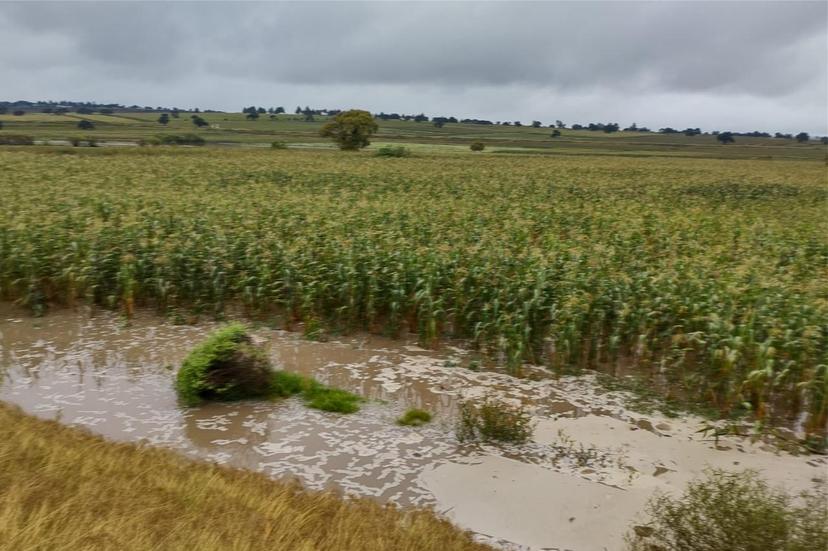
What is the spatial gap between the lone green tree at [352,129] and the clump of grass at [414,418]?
208 feet

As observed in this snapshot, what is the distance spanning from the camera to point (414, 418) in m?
7.75

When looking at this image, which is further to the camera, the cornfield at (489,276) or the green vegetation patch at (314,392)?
the cornfield at (489,276)

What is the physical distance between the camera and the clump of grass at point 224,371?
7.95 meters

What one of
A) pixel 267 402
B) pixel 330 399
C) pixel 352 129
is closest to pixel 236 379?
pixel 267 402

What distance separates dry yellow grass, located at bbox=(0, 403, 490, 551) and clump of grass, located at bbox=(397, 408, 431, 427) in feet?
6.30

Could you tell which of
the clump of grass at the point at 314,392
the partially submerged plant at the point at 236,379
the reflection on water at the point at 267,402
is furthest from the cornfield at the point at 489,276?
the partially submerged plant at the point at 236,379

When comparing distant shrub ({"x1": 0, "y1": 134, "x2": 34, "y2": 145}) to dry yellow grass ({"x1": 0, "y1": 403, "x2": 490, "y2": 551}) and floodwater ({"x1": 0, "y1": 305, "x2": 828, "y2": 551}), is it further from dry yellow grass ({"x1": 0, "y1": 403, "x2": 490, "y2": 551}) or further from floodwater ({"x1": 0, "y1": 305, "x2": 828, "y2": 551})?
dry yellow grass ({"x1": 0, "y1": 403, "x2": 490, "y2": 551})

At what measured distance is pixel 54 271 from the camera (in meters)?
12.2

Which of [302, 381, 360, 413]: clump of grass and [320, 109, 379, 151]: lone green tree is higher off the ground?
[320, 109, 379, 151]: lone green tree

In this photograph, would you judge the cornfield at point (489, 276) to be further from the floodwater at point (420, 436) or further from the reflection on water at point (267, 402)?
the floodwater at point (420, 436)

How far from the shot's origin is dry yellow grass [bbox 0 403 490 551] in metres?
4.18

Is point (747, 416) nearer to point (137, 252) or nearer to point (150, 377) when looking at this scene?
point (150, 377)

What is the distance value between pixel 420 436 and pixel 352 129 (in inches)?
2517

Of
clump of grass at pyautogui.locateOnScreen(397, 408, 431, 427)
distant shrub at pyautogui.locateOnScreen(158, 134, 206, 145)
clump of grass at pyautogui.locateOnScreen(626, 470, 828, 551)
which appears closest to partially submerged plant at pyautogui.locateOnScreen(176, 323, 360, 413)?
clump of grass at pyautogui.locateOnScreen(397, 408, 431, 427)
